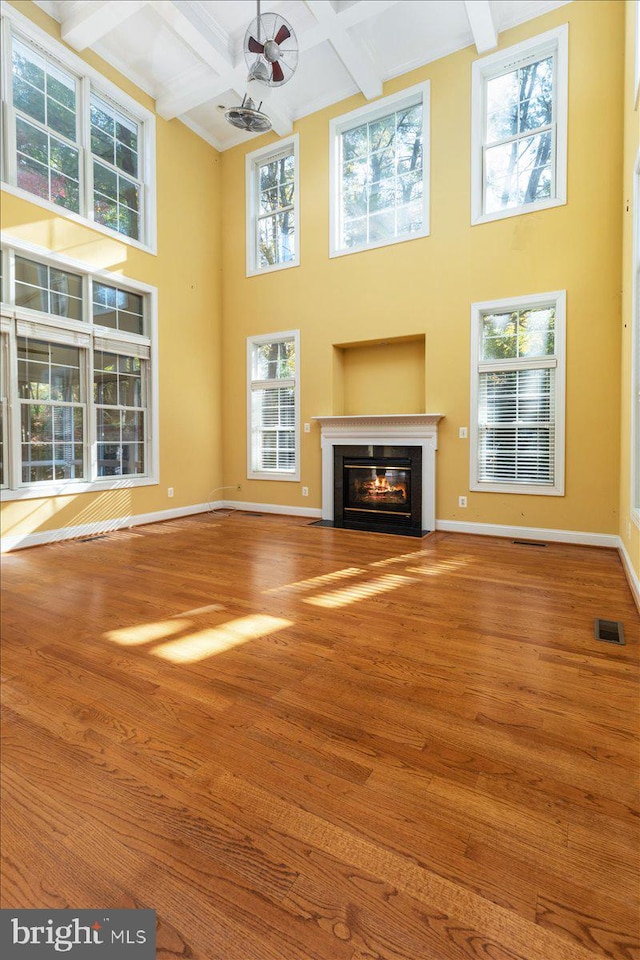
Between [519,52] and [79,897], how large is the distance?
7088 mm

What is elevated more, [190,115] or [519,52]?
[190,115]

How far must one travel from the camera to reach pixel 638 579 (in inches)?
114

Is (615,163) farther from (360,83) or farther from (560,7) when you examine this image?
(360,83)

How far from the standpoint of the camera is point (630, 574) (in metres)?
3.28

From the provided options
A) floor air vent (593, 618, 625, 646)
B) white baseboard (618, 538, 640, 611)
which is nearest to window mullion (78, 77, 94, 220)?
floor air vent (593, 618, 625, 646)

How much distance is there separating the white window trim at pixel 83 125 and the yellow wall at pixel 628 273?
5.11 metres

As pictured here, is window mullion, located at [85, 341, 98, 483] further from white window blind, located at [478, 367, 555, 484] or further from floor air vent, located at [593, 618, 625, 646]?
floor air vent, located at [593, 618, 625, 646]

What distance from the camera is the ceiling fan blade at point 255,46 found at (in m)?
3.44

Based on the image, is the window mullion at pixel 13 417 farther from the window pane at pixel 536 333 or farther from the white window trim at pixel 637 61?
the white window trim at pixel 637 61

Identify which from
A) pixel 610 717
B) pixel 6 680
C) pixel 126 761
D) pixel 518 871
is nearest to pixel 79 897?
pixel 126 761

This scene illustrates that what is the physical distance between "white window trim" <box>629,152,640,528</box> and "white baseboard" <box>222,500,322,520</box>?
3.71 meters

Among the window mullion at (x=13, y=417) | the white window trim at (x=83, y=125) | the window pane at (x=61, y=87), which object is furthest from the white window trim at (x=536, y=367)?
the window pane at (x=61, y=87)

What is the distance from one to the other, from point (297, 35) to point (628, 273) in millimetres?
4259

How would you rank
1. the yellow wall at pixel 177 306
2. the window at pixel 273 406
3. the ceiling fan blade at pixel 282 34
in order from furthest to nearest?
the window at pixel 273 406 < the yellow wall at pixel 177 306 < the ceiling fan blade at pixel 282 34
